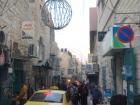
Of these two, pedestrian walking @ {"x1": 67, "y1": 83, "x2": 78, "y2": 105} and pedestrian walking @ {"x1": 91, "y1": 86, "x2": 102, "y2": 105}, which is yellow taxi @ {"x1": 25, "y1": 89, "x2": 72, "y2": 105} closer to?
pedestrian walking @ {"x1": 91, "y1": 86, "x2": 102, "y2": 105}

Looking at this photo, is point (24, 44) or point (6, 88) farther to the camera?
point (24, 44)

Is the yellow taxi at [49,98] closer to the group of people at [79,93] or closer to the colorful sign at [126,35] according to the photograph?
the colorful sign at [126,35]

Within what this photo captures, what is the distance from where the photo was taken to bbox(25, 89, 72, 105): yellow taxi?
15.4 metres

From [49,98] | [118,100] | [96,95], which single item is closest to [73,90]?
[96,95]

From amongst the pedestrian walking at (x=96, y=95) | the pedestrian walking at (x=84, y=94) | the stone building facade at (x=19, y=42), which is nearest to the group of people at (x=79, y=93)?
the pedestrian walking at (x=84, y=94)

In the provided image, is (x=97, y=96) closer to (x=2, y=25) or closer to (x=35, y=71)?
(x=2, y=25)

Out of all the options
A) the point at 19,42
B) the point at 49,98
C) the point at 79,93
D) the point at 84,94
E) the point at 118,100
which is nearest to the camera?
the point at 118,100

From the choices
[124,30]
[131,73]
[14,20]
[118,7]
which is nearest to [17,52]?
[14,20]

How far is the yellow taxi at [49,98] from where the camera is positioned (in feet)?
50.4

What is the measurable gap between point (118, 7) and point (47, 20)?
3.63 metres

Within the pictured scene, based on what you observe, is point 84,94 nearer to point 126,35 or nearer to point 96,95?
point 96,95

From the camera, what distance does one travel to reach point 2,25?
2306 cm

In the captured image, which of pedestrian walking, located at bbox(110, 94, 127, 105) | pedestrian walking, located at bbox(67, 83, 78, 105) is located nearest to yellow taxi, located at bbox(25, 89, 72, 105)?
pedestrian walking, located at bbox(67, 83, 78, 105)

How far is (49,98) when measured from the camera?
1585 cm
